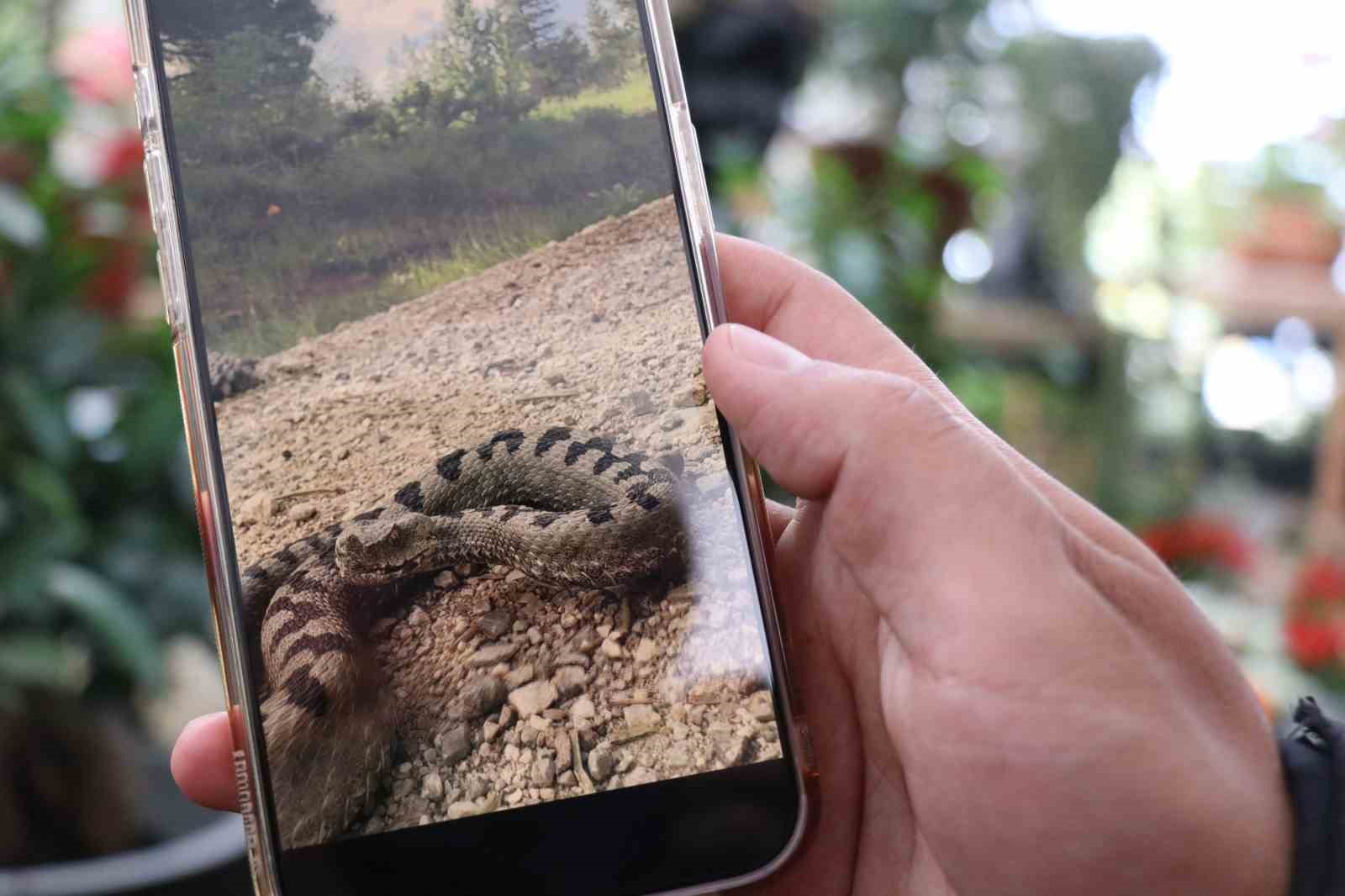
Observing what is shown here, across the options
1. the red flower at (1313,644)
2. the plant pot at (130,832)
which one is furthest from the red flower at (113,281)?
the red flower at (1313,644)

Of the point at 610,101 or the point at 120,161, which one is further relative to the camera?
the point at 120,161

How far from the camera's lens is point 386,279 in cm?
37

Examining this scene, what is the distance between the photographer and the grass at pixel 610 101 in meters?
0.38

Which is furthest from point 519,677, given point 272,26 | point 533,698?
point 272,26

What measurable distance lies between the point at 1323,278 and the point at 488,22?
1.19m

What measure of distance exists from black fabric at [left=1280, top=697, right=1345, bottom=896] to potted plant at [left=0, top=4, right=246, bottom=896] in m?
0.49

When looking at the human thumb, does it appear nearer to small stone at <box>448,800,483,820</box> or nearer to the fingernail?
the fingernail

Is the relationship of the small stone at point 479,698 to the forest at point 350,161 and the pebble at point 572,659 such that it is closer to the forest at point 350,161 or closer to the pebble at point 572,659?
the pebble at point 572,659

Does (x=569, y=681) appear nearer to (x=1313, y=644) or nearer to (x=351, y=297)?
(x=351, y=297)

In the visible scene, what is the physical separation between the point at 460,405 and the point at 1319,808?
29 centimetres

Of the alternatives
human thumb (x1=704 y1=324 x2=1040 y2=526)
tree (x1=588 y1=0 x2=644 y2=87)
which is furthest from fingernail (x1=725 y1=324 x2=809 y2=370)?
tree (x1=588 y1=0 x2=644 y2=87)

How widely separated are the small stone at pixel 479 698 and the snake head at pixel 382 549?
43 millimetres

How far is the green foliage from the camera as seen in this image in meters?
0.59

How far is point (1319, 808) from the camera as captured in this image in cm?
32
